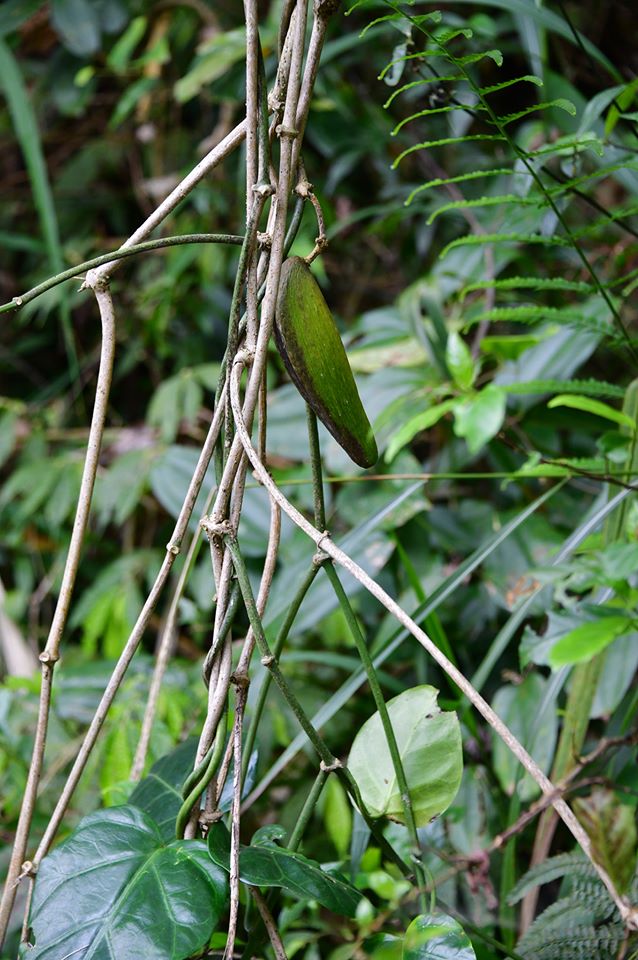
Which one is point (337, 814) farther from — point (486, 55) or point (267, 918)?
point (486, 55)

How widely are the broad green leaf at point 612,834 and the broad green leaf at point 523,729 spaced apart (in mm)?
252

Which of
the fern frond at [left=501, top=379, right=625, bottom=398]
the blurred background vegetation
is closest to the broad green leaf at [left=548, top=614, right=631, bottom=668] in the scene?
the blurred background vegetation

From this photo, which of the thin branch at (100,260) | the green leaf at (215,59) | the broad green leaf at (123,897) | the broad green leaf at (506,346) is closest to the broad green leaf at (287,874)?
the broad green leaf at (123,897)

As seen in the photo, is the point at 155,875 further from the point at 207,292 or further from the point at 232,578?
the point at 207,292

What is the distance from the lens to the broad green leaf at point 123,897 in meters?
0.38

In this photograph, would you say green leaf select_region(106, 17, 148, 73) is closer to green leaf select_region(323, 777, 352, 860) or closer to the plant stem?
green leaf select_region(323, 777, 352, 860)

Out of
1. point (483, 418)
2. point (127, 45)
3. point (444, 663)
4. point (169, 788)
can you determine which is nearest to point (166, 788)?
point (169, 788)

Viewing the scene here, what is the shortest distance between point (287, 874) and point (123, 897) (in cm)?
8

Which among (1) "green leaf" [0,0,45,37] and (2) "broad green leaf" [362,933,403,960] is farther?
(1) "green leaf" [0,0,45,37]

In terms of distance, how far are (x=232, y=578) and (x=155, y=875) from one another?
0.49ft

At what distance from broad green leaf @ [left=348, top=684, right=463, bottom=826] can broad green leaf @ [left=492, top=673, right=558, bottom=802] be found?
300 mm

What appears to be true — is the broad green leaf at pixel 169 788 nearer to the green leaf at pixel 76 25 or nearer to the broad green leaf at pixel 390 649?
the broad green leaf at pixel 390 649

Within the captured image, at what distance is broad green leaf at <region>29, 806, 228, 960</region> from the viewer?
0.38m

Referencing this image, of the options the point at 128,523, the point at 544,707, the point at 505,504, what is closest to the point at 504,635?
the point at 544,707
